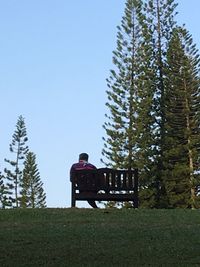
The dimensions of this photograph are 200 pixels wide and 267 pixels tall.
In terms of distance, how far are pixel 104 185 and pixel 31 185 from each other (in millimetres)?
37379

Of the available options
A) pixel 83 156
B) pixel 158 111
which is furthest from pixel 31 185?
pixel 83 156

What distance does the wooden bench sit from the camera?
11859 mm

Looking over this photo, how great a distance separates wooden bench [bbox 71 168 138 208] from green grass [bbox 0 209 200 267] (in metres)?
1.29

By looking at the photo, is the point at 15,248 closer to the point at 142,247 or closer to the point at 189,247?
the point at 142,247

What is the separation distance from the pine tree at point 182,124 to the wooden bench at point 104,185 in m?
21.0

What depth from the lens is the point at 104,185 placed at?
12.1 metres

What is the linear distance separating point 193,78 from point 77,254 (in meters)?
31.7

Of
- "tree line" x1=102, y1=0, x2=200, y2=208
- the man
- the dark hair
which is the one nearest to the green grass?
the man

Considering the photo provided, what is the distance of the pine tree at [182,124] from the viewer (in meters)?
34.1

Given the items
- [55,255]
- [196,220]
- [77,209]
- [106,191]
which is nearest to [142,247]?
[55,255]

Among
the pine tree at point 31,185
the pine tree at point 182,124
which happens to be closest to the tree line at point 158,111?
the pine tree at point 182,124

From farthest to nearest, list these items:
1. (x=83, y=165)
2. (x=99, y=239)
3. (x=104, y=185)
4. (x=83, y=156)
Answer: (x=83, y=156)
(x=83, y=165)
(x=104, y=185)
(x=99, y=239)

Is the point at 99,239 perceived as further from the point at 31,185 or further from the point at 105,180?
the point at 31,185

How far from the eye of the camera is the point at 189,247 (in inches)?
279
